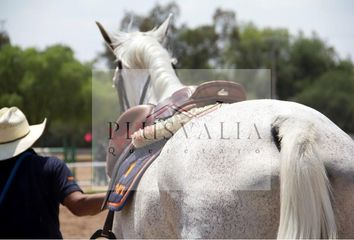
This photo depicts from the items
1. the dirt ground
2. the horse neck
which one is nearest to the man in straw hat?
the horse neck

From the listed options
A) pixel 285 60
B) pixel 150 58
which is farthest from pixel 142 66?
pixel 285 60

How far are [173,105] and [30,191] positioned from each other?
1087 millimetres

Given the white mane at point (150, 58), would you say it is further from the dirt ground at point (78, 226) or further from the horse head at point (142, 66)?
the dirt ground at point (78, 226)

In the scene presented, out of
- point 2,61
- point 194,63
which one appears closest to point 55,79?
point 2,61

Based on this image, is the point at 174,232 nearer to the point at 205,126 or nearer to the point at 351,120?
the point at 205,126

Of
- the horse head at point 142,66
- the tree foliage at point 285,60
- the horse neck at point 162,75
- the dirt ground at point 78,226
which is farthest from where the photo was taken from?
the tree foliage at point 285,60

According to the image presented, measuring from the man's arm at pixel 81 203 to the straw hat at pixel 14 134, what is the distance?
1.37ft

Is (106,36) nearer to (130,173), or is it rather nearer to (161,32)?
(161,32)

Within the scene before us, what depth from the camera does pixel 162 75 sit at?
15.3 ft

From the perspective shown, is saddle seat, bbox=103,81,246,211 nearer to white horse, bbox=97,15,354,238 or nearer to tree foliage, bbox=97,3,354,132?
white horse, bbox=97,15,354,238

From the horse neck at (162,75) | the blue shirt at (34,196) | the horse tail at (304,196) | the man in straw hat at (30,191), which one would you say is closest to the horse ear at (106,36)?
the horse neck at (162,75)

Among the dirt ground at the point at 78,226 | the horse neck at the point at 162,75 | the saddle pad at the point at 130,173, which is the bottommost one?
the dirt ground at the point at 78,226

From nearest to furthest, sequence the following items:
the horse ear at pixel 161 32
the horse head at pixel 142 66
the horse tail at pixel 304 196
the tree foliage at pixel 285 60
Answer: the horse tail at pixel 304 196
the horse head at pixel 142 66
the horse ear at pixel 161 32
the tree foliage at pixel 285 60

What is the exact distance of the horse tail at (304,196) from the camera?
7.84 feet
